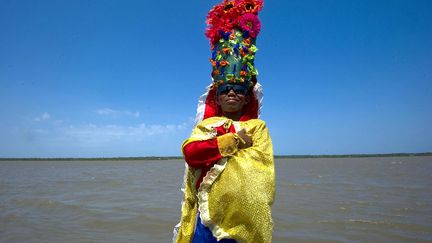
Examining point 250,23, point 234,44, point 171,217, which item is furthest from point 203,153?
point 171,217

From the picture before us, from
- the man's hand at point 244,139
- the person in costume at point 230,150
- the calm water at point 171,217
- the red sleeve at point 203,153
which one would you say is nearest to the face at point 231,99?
the person in costume at point 230,150

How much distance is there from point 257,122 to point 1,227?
752 cm

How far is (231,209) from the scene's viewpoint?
6.18ft

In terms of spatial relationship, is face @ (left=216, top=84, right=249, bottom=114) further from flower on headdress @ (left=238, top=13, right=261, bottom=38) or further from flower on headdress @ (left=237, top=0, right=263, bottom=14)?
flower on headdress @ (left=237, top=0, right=263, bottom=14)

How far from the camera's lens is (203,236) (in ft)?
6.82

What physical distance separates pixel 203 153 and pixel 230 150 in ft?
0.53

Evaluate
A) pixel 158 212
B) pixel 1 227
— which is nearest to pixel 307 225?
pixel 158 212

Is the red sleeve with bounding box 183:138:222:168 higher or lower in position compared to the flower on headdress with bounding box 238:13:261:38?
lower

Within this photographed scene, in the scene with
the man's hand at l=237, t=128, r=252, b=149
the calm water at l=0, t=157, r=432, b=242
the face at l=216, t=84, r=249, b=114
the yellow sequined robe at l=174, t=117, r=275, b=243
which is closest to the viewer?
the yellow sequined robe at l=174, t=117, r=275, b=243

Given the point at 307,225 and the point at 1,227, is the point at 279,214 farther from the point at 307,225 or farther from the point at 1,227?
the point at 1,227

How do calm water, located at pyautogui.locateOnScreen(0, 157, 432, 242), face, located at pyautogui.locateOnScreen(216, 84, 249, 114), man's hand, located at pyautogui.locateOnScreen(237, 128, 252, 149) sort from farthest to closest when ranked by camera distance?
calm water, located at pyautogui.locateOnScreen(0, 157, 432, 242)
face, located at pyautogui.locateOnScreen(216, 84, 249, 114)
man's hand, located at pyautogui.locateOnScreen(237, 128, 252, 149)

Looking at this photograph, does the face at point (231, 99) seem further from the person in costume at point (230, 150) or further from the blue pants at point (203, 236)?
the blue pants at point (203, 236)

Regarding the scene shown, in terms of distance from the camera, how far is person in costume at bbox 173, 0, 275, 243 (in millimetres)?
1896

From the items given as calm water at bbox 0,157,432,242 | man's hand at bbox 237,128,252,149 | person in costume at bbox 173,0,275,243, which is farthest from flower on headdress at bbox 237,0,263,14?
calm water at bbox 0,157,432,242
